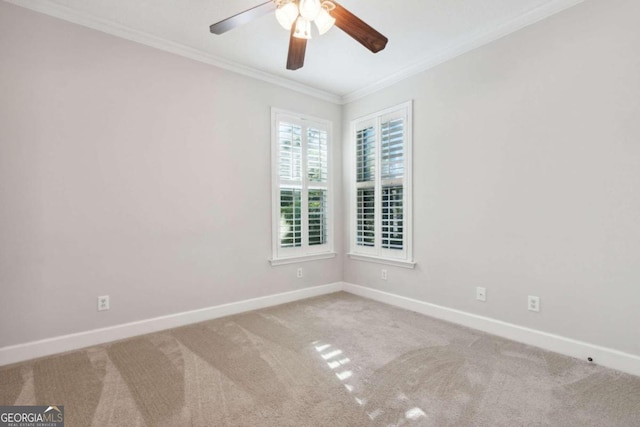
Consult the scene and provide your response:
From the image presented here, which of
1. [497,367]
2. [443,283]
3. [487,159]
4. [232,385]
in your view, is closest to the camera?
[232,385]

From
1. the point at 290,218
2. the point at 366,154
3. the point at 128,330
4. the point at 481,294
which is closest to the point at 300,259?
the point at 290,218

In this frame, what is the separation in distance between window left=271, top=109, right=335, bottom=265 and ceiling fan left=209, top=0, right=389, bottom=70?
71.0 inches

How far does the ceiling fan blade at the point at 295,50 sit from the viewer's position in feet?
6.51

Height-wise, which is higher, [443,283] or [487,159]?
[487,159]

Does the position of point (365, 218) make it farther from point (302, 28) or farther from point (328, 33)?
point (302, 28)

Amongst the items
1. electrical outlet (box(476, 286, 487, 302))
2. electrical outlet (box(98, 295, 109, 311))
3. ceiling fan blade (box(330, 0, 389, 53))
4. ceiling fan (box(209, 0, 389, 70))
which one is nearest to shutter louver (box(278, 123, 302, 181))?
ceiling fan (box(209, 0, 389, 70))

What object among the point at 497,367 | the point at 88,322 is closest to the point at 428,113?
the point at 497,367

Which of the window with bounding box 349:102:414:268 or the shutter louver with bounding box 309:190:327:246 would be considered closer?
the window with bounding box 349:102:414:268

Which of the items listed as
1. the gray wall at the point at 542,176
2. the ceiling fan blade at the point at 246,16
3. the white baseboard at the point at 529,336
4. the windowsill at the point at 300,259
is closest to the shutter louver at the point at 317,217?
the windowsill at the point at 300,259

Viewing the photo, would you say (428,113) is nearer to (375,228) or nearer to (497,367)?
(375,228)

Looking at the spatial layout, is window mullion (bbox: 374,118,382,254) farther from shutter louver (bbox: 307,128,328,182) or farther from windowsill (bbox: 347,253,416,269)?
shutter louver (bbox: 307,128,328,182)

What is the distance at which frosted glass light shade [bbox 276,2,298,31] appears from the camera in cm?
180

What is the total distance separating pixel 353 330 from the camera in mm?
2967

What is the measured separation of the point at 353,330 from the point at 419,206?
1.48 metres
